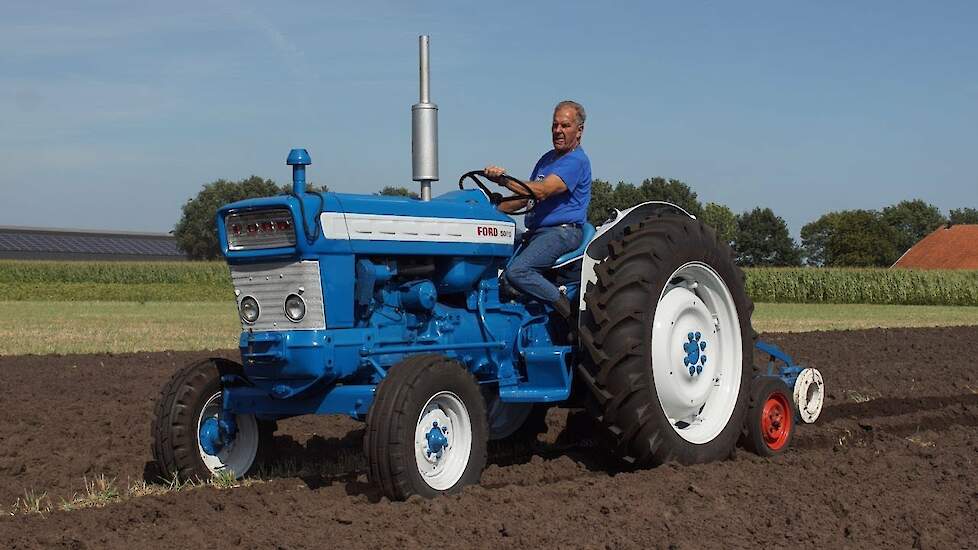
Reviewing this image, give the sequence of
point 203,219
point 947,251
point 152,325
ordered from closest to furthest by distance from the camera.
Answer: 1. point 152,325
2. point 947,251
3. point 203,219

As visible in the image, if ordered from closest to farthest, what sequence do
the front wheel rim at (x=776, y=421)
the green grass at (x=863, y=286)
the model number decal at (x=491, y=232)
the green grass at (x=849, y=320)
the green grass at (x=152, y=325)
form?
1. the model number decal at (x=491, y=232)
2. the front wheel rim at (x=776, y=421)
3. the green grass at (x=152, y=325)
4. the green grass at (x=849, y=320)
5. the green grass at (x=863, y=286)

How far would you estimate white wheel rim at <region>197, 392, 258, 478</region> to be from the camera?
6.25 metres

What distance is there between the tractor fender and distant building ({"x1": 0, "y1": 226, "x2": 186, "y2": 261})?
262ft

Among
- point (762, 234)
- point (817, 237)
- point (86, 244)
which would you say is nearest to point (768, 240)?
point (762, 234)

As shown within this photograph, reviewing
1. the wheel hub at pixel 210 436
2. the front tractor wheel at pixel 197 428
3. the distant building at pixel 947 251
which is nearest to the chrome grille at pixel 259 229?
the front tractor wheel at pixel 197 428

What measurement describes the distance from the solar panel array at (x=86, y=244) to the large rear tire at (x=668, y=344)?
81195mm

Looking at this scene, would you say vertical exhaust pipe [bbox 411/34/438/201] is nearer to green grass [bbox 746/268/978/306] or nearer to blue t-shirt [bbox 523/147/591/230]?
blue t-shirt [bbox 523/147/591/230]

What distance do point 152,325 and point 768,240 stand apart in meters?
66.5

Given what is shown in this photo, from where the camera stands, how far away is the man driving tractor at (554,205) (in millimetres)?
6438

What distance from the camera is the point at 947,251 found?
65.9 metres

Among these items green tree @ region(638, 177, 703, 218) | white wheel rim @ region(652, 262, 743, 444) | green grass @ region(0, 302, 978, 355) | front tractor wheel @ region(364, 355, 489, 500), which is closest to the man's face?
white wheel rim @ region(652, 262, 743, 444)

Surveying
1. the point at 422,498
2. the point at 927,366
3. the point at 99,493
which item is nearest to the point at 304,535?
the point at 422,498

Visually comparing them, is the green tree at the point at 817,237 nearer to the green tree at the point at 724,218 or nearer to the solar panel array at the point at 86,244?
the green tree at the point at 724,218

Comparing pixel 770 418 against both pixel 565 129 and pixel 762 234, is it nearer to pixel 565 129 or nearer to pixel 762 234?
pixel 565 129
